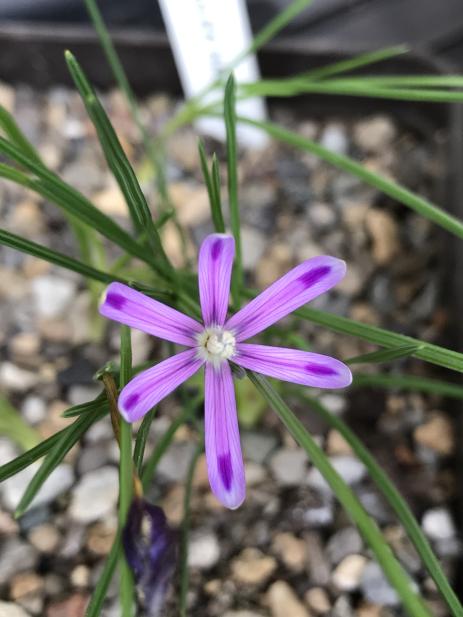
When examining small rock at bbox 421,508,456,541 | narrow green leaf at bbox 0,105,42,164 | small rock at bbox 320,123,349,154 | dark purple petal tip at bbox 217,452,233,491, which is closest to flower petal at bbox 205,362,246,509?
dark purple petal tip at bbox 217,452,233,491

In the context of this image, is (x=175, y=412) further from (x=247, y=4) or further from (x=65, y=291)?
(x=247, y=4)

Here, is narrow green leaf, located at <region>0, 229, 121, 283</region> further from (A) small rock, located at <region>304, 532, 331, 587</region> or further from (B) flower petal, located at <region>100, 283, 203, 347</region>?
(A) small rock, located at <region>304, 532, 331, 587</region>

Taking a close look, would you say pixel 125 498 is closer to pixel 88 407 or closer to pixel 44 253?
pixel 88 407

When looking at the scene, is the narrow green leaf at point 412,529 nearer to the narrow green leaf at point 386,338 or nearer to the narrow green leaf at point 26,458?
the narrow green leaf at point 386,338

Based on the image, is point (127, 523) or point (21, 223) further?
point (21, 223)

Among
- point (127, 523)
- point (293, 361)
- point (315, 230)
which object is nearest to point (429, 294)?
point (315, 230)

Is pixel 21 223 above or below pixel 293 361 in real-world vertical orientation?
above
